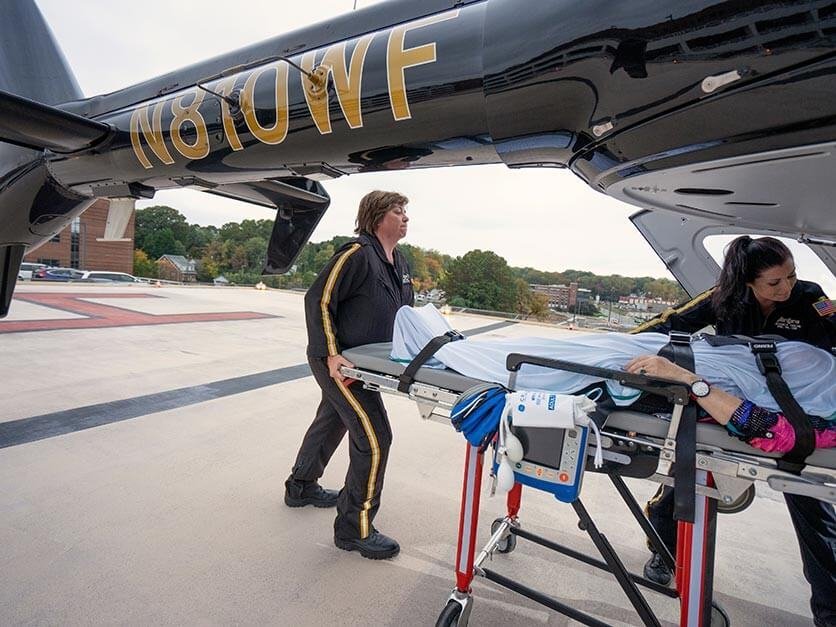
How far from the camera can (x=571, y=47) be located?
139 centimetres

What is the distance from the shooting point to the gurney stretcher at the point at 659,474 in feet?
3.97

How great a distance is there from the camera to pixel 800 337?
6.37ft

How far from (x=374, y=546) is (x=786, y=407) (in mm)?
1727

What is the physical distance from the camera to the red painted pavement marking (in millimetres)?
7559

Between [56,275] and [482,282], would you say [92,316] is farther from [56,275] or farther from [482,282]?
[56,275]

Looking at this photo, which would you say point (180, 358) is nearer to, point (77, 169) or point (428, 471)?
point (77, 169)

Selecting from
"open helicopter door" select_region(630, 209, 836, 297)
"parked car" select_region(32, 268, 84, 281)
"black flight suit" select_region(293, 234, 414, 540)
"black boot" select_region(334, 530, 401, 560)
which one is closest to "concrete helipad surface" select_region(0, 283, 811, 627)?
"black boot" select_region(334, 530, 401, 560)

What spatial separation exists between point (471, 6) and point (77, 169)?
2.84 m

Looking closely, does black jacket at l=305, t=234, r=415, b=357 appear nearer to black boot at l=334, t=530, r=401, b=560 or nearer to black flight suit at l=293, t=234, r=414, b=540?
black flight suit at l=293, t=234, r=414, b=540

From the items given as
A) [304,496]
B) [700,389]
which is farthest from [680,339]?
[304,496]

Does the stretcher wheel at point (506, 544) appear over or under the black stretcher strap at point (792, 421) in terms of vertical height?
under

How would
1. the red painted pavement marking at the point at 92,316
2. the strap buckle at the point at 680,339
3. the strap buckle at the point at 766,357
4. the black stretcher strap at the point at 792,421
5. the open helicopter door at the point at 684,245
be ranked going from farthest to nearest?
the red painted pavement marking at the point at 92,316, the open helicopter door at the point at 684,245, the strap buckle at the point at 680,339, the strap buckle at the point at 766,357, the black stretcher strap at the point at 792,421

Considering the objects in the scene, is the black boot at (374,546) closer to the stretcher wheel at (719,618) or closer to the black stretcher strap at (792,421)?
the stretcher wheel at (719,618)

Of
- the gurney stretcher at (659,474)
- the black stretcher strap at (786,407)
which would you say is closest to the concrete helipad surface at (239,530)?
the gurney stretcher at (659,474)
